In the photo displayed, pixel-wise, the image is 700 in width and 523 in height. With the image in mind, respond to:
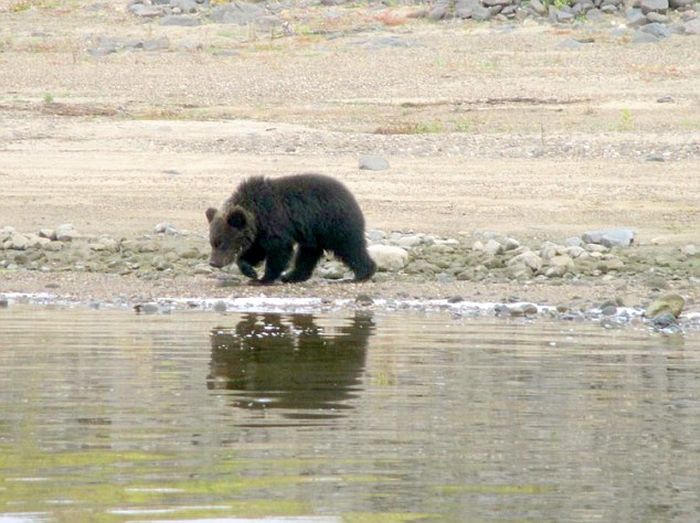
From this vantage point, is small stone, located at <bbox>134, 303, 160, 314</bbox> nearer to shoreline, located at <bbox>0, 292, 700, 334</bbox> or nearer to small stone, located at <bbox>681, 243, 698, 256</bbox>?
shoreline, located at <bbox>0, 292, 700, 334</bbox>

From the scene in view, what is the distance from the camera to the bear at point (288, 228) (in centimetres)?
1415

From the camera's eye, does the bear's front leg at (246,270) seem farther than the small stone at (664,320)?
Yes

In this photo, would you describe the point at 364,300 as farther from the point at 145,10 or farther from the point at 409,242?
the point at 145,10

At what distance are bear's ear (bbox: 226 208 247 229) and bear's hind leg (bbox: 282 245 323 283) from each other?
0.56m

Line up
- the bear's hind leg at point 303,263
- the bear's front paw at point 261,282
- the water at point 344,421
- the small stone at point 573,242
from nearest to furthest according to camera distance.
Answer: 1. the water at point 344,421
2. the bear's front paw at point 261,282
3. the bear's hind leg at point 303,263
4. the small stone at point 573,242

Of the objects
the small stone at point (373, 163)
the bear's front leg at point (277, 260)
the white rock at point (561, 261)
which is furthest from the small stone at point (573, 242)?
the small stone at point (373, 163)

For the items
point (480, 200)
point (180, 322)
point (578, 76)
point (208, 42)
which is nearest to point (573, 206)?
point (480, 200)

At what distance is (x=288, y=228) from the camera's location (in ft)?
46.4

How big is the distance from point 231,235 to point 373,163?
4.86 m

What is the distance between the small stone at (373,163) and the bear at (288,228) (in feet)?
14.2

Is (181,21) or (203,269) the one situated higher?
(181,21)

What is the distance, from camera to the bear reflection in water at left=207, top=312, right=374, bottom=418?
8.57 meters

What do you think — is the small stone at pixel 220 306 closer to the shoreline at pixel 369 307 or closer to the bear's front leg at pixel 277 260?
the shoreline at pixel 369 307

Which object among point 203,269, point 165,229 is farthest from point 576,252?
point 165,229
